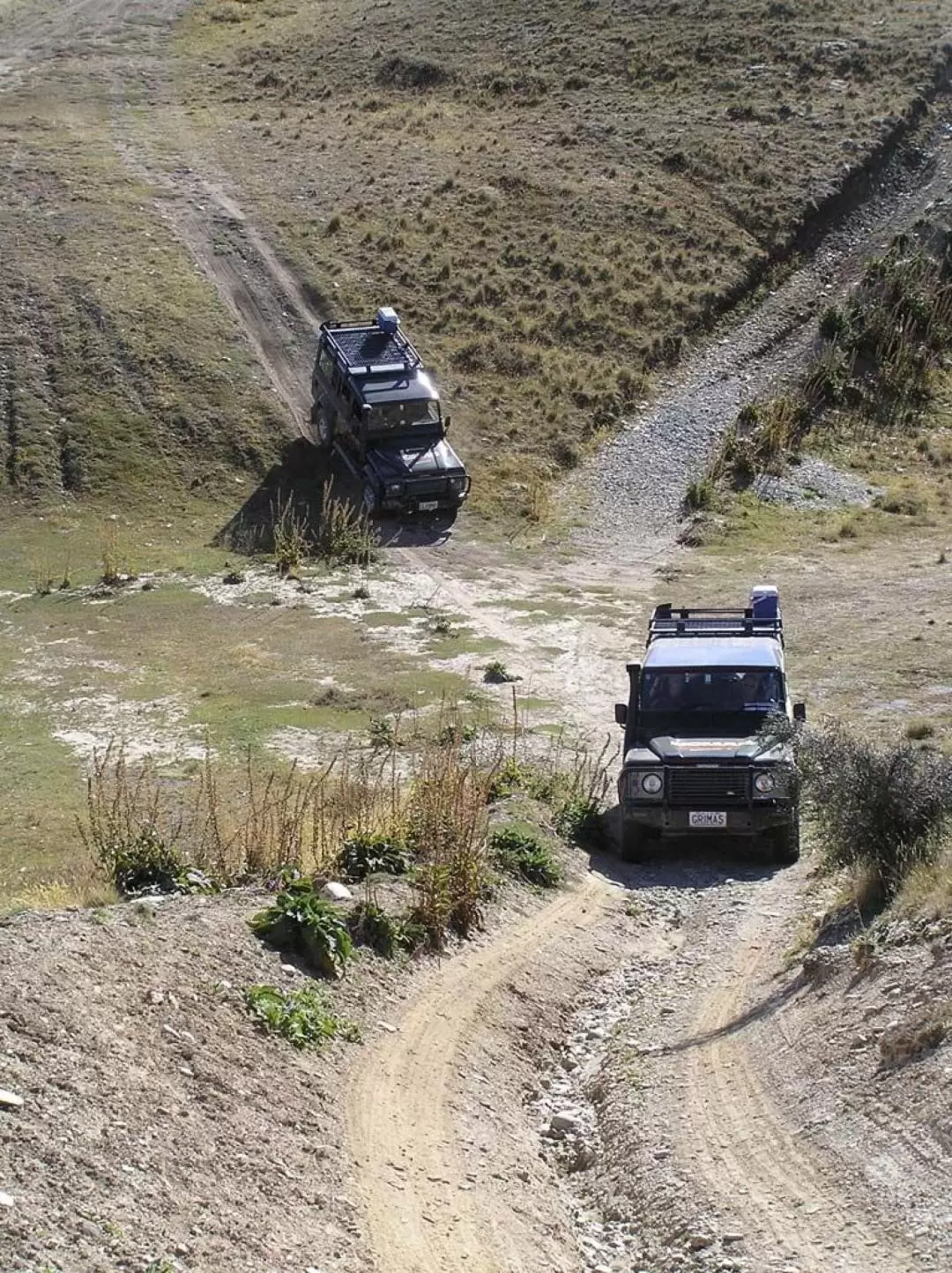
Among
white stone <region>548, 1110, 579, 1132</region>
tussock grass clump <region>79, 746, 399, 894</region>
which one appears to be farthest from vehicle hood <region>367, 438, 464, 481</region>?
white stone <region>548, 1110, 579, 1132</region>

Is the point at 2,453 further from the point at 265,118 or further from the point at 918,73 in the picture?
the point at 918,73

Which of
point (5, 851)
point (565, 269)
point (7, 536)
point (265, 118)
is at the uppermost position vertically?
point (265, 118)

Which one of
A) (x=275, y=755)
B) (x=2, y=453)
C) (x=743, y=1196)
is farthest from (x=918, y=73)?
(x=743, y=1196)

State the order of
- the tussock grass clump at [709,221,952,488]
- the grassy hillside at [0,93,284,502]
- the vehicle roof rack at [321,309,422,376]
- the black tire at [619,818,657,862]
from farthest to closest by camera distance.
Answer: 1. the tussock grass clump at [709,221,952,488]
2. the grassy hillside at [0,93,284,502]
3. the vehicle roof rack at [321,309,422,376]
4. the black tire at [619,818,657,862]

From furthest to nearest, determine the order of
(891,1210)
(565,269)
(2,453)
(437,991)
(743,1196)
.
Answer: (565,269) → (2,453) → (437,991) → (743,1196) → (891,1210)

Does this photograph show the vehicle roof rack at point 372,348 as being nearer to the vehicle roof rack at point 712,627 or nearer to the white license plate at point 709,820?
the vehicle roof rack at point 712,627

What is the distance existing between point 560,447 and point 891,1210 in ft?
107

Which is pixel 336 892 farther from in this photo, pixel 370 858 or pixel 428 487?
pixel 428 487

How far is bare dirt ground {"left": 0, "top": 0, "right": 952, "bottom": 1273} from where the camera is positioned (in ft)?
25.4

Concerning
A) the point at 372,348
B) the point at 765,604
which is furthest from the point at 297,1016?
the point at 372,348

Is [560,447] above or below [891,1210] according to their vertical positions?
above

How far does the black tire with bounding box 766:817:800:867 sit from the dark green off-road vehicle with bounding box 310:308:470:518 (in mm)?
19001

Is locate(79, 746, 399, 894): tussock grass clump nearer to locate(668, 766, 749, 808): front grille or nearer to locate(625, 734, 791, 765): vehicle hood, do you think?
locate(625, 734, 791, 765): vehicle hood

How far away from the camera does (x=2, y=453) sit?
37.4 meters
